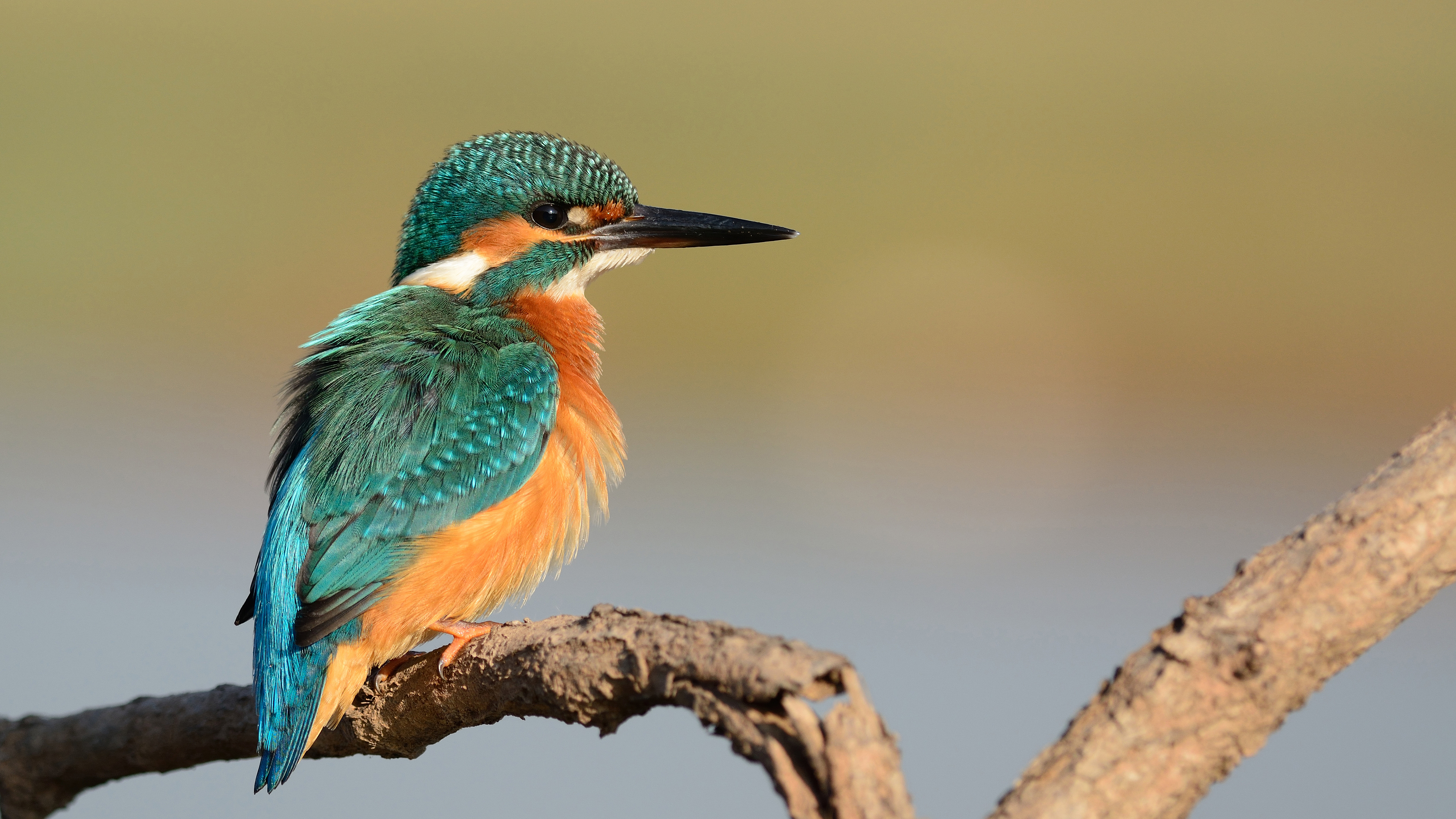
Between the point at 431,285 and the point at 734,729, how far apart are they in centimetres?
167

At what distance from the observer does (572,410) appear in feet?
7.91

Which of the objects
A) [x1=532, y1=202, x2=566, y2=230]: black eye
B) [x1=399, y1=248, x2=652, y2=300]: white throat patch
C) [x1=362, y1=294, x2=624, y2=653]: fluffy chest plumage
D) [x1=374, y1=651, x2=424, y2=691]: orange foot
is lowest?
[x1=374, y1=651, x2=424, y2=691]: orange foot

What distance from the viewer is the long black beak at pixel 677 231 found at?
2.77m

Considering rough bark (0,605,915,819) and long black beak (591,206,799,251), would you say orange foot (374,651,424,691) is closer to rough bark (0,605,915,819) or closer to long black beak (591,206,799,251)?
rough bark (0,605,915,819)

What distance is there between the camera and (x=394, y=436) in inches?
85.7

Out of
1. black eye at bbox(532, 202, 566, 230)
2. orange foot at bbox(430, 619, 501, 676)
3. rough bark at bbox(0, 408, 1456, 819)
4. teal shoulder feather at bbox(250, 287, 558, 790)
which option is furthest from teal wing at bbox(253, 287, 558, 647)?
rough bark at bbox(0, 408, 1456, 819)

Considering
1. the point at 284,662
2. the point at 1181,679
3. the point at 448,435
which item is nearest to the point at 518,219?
the point at 448,435

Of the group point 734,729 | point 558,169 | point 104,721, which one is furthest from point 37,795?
point 734,729

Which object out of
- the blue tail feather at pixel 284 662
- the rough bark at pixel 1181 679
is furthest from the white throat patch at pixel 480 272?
the rough bark at pixel 1181 679

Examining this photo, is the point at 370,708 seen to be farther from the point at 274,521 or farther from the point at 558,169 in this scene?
the point at 558,169

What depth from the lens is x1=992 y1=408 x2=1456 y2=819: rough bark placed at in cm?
118

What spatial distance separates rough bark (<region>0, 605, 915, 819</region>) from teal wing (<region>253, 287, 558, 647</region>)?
0.22m

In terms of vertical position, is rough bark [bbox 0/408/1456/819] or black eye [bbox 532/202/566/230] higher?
black eye [bbox 532/202/566/230]

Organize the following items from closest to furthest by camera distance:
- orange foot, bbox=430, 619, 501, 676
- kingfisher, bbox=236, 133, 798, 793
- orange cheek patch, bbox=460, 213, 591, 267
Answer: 1. orange foot, bbox=430, 619, 501, 676
2. kingfisher, bbox=236, 133, 798, 793
3. orange cheek patch, bbox=460, 213, 591, 267
